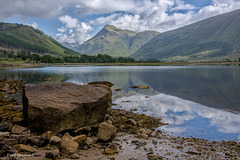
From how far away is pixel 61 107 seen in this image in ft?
48.3

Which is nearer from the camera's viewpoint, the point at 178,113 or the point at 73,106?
the point at 73,106

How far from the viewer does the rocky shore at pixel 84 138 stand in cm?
1148

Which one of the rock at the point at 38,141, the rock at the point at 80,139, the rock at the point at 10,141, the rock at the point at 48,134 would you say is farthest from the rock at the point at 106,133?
the rock at the point at 10,141

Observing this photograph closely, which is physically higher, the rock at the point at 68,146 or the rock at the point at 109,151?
the rock at the point at 68,146

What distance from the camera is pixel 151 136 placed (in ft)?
51.9

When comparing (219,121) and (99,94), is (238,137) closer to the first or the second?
(219,121)

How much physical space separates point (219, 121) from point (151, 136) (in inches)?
392

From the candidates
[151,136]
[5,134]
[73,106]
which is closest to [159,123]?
[151,136]

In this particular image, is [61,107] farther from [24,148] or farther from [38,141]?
[24,148]

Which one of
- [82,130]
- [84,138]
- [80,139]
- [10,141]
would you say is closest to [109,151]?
[84,138]

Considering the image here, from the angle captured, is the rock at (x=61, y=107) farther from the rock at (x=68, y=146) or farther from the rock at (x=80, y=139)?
the rock at (x=68, y=146)

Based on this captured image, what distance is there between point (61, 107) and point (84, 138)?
328cm

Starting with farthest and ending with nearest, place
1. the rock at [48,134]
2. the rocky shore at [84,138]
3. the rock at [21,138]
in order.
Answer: the rock at [48,134]
the rock at [21,138]
the rocky shore at [84,138]

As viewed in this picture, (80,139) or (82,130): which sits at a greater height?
(80,139)
